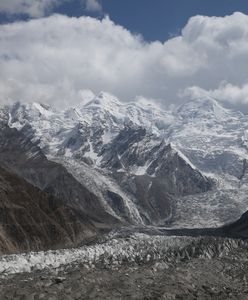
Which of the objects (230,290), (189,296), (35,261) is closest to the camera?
(189,296)

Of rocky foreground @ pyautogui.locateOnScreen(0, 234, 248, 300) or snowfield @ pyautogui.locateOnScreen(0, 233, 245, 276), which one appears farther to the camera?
snowfield @ pyautogui.locateOnScreen(0, 233, 245, 276)

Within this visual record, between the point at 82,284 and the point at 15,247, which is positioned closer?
the point at 82,284

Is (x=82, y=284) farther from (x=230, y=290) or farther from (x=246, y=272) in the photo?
(x=246, y=272)

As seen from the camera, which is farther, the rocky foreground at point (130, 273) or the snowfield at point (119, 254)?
the snowfield at point (119, 254)

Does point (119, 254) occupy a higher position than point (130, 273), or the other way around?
point (119, 254)

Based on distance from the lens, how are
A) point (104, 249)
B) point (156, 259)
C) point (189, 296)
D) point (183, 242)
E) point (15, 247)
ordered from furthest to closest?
point (15, 247) → point (183, 242) → point (104, 249) → point (156, 259) → point (189, 296)

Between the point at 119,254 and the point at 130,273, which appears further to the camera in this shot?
the point at 119,254

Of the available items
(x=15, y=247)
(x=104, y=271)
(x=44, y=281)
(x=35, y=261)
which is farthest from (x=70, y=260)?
(x=15, y=247)
